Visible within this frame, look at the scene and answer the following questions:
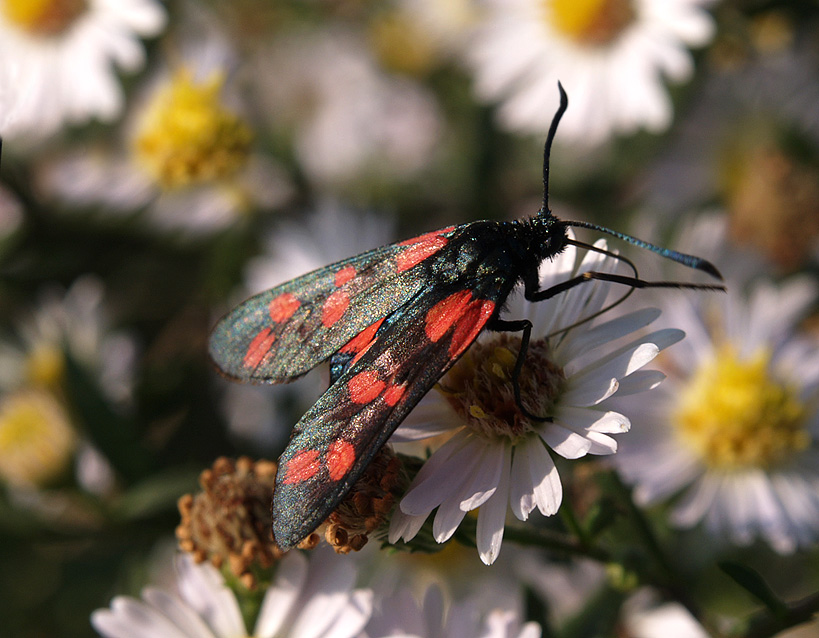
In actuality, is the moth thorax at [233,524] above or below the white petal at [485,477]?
above

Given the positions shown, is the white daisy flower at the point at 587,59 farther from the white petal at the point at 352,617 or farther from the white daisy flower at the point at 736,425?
the white petal at the point at 352,617

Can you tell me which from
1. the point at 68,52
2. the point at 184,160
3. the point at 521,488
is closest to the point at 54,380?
the point at 184,160

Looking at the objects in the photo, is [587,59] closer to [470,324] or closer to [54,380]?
[470,324]

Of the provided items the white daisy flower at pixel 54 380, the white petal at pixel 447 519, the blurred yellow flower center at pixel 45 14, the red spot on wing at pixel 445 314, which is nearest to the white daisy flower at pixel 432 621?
the white petal at pixel 447 519

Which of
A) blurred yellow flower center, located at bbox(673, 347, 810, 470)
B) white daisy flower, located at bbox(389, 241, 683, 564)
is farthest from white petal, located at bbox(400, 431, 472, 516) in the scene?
blurred yellow flower center, located at bbox(673, 347, 810, 470)

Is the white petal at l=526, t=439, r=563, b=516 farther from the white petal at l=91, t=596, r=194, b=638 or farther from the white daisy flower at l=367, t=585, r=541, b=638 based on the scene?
the white petal at l=91, t=596, r=194, b=638
